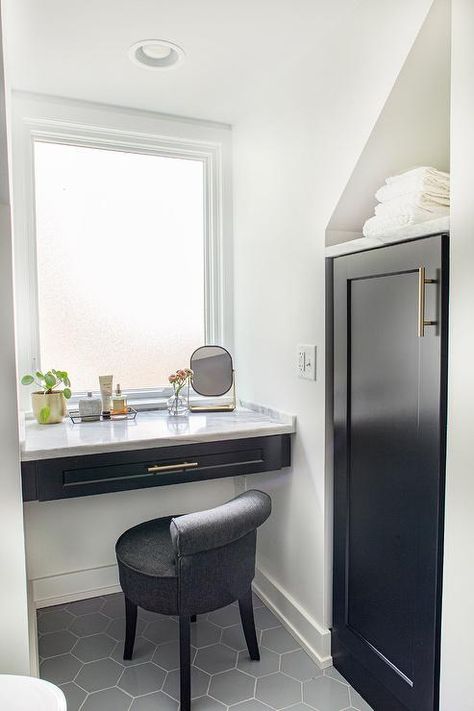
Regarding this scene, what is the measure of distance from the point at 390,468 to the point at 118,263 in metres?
1.60

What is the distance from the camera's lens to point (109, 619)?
2.23 metres

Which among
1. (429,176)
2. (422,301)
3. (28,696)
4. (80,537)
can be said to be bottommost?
(80,537)

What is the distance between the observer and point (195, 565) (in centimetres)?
168

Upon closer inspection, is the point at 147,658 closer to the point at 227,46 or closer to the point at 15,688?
the point at 15,688

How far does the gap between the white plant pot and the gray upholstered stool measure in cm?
66

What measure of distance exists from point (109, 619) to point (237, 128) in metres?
2.32

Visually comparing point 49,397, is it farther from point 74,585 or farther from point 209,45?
point 209,45

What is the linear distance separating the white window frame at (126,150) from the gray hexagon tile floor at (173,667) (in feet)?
3.15

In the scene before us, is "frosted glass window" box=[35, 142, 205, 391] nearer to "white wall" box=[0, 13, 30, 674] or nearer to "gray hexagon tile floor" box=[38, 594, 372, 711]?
"white wall" box=[0, 13, 30, 674]

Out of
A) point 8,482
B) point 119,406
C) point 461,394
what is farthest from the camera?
point 119,406

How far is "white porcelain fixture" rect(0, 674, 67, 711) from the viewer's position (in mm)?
1123

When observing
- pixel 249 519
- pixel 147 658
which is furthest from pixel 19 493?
pixel 147 658

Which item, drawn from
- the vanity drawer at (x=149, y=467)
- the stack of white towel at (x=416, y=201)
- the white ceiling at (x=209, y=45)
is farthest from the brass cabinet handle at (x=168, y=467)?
the white ceiling at (x=209, y=45)

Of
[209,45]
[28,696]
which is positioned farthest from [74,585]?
[209,45]
